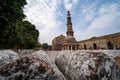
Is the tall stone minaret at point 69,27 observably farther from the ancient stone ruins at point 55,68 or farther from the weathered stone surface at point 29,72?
the weathered stone surface at point 29,72

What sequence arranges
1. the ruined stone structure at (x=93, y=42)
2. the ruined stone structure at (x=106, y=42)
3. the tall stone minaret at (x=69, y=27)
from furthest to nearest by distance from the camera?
the tall stone minaret at (x=69, y=27)
the ruined stone structure at (x=93, y=42)
the ruined stone structure at (x=106, y=42)

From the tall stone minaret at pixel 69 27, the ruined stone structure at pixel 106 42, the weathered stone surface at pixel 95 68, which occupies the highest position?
the tall stone minaret at pixel 69 27

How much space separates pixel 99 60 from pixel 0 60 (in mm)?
1958

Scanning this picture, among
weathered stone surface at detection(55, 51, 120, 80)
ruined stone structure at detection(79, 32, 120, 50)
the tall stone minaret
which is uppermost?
the tall stone minaret

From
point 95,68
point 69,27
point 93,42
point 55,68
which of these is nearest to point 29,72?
point 55,68

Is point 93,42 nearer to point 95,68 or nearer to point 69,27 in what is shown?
point 69,27

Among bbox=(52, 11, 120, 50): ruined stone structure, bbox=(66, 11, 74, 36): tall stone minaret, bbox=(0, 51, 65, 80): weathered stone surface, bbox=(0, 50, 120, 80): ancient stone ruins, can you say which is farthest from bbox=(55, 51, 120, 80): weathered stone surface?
bbox=(66, 11, 74, 36): tall stone minaret

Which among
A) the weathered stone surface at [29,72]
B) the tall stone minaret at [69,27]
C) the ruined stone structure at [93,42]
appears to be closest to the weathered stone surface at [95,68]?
the weathered stone surface at [29,72]

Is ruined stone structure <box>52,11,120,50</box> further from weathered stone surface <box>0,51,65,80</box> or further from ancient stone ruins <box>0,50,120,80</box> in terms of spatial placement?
weathered stone surface <box>0,51,65,80</box>

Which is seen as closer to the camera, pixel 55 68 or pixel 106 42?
pixel 55 68

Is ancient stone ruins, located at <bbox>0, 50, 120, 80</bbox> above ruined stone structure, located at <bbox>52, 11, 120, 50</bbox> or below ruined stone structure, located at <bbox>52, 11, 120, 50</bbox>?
below

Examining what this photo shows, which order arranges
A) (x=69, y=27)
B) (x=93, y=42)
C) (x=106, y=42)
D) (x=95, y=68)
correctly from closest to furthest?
(x=95, y=68) → (x=106, y=42) → (x=93, y=42) → (x=69, y=27)

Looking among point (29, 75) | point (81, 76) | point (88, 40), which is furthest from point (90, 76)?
point (88, 40)

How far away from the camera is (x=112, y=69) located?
7.32ft
